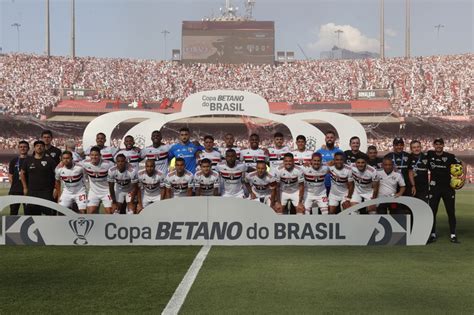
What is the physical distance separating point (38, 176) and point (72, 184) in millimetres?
532

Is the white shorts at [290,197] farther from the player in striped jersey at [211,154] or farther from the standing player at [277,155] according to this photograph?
the player in striped jersey at [211,154]

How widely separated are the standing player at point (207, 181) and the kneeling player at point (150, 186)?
57 cm

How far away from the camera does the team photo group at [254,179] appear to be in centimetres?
1018

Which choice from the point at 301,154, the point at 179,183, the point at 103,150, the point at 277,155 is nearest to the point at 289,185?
the point at 301,154

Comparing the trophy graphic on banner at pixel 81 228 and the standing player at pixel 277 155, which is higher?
the standing player at pixel 277 155

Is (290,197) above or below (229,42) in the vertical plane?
below

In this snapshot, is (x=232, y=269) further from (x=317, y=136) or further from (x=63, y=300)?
(x=317, y=136)

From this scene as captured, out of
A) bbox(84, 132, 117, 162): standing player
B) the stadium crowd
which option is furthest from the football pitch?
the stadium crowd

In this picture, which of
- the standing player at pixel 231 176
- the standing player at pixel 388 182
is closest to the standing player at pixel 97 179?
the standing player at pixel 231 176

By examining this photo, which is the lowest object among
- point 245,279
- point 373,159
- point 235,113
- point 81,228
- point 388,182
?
point 245,279

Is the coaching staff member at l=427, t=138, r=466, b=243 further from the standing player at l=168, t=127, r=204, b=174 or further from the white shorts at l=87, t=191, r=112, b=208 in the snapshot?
the white shorts at l=87, t=191, r=112, b=208

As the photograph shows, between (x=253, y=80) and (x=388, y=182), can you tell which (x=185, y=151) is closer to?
(x=388, y=182)

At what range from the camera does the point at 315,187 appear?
35.0 ft

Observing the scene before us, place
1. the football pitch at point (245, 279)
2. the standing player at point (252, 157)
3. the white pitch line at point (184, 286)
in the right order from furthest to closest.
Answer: the standing player at point (252, 157) < the football pitch at point (245, 279) < the white pitch line at point (184, 286)
